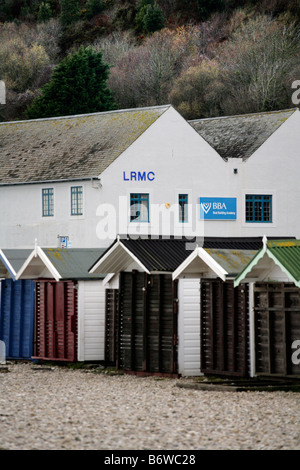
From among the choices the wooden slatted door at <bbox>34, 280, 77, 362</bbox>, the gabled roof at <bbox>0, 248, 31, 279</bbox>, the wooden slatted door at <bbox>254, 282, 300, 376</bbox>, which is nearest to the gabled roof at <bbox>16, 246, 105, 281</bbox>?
the wooden slatted door at <bbox>34, 280, 77, 362</bbox>

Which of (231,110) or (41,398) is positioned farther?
Answer: (231,110)

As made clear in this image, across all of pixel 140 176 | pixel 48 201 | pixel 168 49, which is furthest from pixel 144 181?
pixel 168 49

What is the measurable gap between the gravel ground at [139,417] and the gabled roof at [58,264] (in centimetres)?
441

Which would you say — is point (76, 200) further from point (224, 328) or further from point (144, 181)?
point (224, 328)

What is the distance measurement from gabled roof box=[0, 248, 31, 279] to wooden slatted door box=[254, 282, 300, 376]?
9462mm

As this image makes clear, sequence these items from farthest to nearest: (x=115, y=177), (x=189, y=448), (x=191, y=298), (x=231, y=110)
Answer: (x=231, y=110), (x=115, y=177), (x=191, y=298), (x=189, y=448)

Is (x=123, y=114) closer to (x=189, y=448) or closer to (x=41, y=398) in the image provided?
(x=41, y=398)

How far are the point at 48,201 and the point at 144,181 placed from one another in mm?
4806

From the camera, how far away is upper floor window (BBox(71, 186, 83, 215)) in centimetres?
4503

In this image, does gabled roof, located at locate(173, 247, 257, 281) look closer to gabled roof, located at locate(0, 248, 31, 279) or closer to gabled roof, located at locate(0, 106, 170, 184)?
gabled roof, located at locate(0, 248, 31, 279)

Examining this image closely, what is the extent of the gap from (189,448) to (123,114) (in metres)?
36.3

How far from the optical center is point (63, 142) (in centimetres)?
4844

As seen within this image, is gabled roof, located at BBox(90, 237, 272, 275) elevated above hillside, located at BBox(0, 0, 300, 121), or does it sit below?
below
